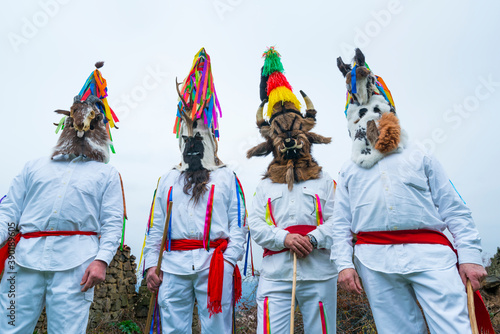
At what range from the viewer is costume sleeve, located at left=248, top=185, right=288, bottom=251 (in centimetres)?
288

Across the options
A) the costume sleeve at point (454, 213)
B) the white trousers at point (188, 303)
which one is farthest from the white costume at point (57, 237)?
the costume sleeve at point (454, 213)

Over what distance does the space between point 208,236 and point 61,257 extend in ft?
3.61

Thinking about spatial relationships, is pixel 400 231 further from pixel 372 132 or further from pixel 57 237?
pixel 57 237

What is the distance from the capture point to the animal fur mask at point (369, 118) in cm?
256

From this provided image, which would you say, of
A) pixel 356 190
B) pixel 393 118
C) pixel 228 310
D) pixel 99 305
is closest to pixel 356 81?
pixel 393 118

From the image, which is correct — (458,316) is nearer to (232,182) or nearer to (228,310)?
(228,310)

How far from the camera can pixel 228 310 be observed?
9.68 feet

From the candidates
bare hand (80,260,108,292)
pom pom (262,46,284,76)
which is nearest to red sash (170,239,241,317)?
bare hand (80,260,108,292)

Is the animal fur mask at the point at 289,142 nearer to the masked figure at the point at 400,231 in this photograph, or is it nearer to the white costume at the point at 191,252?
the white costume at the point at 191,252

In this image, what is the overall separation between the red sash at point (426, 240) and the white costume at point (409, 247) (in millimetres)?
27

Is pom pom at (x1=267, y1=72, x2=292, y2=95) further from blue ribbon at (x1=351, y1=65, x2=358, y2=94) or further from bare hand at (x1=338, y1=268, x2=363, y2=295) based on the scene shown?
Result: bare hand at (x1=338, y1=268, x2=363, y2=295)

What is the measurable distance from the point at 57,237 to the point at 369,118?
2.46 m

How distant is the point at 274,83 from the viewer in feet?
12.5

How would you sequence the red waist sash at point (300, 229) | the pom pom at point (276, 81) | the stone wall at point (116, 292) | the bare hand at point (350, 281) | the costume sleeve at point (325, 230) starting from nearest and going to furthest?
the bare hand at point (350, 281)
the costume sleeve at point (325, 230)
the red waist sash at point (300, 229)
the pom pom at point (276, 81)
the stone wall at point (116, 292)
